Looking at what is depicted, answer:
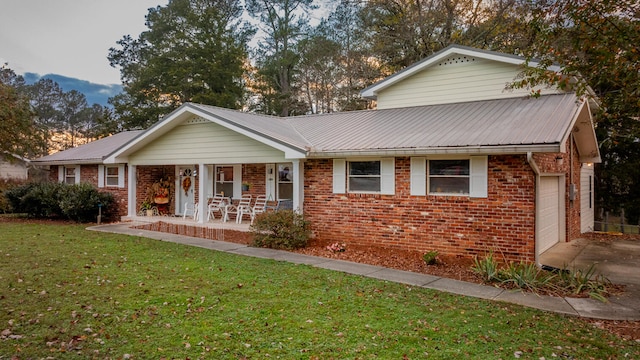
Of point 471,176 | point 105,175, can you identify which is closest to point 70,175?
point 105,175

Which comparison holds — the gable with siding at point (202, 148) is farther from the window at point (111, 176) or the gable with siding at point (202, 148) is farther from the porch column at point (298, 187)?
the window at point (111, 176)

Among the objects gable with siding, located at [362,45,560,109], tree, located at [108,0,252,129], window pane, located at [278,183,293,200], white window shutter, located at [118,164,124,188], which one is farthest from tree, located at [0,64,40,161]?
gable with siding, located at [362,45,560,109]

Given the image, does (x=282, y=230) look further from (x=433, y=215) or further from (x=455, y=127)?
(x=455, y=127)

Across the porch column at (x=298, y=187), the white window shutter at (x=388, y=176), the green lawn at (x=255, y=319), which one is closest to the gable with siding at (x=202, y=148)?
the porch column at (x=298, y=187)

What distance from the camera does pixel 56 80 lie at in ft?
143

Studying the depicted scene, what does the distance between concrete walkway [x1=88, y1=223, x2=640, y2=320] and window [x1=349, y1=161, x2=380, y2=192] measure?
2.38m

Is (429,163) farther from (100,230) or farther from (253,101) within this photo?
(253,101)

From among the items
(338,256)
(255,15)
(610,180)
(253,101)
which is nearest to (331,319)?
(338,256)

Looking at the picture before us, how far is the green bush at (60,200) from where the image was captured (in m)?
14.7

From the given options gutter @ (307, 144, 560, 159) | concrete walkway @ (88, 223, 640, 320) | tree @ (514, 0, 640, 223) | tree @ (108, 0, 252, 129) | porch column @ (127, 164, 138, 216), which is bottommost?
concrete walkway @ (88, 223, 640, 320)

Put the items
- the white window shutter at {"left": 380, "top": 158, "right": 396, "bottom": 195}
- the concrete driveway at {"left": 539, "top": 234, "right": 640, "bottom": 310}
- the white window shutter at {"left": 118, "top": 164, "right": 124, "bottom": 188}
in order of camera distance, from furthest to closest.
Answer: the white window shutter at {"left": 118, "top": 164, "right": 124, "bottom": 188} < the white window shutter at {"left": 380, "top": 158, "right": 396, "bottom": 195} < the concrete driveway at {"left": 539, "top": 234, "right": 640, "bottom": 310}

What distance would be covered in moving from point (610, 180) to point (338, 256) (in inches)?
699

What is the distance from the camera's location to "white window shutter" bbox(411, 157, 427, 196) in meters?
9.44

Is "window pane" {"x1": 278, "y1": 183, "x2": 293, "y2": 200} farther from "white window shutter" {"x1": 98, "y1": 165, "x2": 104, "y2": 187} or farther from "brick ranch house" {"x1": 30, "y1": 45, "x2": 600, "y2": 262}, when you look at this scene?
"white window shutter" {"x1": 98, "y1": 165, "x2": 104, "y2": 187}
